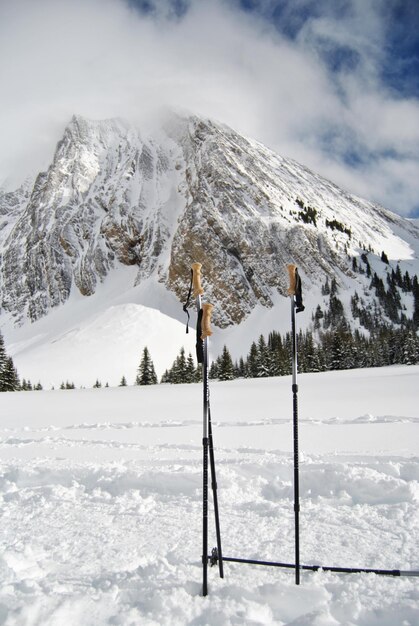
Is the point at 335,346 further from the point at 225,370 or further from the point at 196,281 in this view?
the point at 196,281

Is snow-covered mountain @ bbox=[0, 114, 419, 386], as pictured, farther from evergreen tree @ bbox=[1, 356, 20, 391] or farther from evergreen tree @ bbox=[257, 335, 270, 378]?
evergreen tree @ bbox=[1, 356, 20, 391]

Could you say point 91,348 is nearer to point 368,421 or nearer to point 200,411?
point 200,411

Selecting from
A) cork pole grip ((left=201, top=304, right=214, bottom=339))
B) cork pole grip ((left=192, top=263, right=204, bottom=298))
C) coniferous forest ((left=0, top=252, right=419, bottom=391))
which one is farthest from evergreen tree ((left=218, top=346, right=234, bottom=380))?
cork pole grip ((left=201, top=304, right=214, bottom=339))

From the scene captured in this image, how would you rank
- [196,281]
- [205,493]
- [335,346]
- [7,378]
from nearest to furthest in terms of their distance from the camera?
[205,493], [196,281], [7,378], [335,346]

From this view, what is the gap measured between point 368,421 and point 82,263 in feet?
614

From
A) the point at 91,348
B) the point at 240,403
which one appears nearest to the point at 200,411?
the point at 240,403

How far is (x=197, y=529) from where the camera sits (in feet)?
18.8

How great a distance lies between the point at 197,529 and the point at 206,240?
153014mm

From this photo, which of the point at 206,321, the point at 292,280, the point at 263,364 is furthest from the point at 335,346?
the point at 206,321

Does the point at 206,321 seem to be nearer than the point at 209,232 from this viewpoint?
Yes

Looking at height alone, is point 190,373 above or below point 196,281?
below

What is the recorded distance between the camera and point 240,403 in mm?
21859

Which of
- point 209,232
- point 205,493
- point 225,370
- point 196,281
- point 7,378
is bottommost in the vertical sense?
point 7,378

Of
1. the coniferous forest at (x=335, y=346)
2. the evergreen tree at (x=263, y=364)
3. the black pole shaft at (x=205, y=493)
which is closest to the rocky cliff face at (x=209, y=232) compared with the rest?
the coniferous forest at (x=335, y=346)
